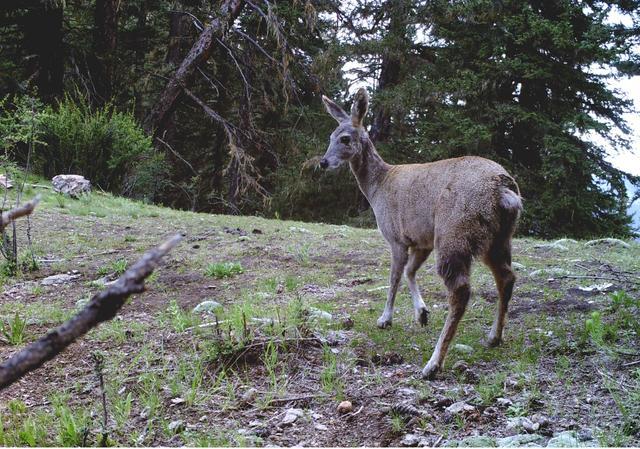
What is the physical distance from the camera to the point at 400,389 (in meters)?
3.55

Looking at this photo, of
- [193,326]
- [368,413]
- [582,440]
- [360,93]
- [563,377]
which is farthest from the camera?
[360,93]

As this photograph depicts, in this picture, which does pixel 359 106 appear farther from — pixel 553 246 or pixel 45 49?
pixel 45 49

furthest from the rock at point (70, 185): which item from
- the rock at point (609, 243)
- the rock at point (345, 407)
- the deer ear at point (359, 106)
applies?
the rock at point (609, 243)

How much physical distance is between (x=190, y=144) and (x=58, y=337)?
24853 mm

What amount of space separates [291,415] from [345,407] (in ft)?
1.05

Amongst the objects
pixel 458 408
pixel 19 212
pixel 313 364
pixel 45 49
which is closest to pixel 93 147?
pixel 45 49

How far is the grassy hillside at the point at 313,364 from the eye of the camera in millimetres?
3072

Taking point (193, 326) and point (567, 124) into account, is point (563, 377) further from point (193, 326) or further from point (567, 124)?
point (567, 124)

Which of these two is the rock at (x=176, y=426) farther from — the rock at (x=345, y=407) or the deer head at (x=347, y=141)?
the deer head at (x=347, y=141)

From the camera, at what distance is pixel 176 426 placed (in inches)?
125

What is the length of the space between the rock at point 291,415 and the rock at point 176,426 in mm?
567

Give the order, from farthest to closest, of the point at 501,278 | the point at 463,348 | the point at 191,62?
the point at 191,62 → the point at 501,278 → the point at 463,348

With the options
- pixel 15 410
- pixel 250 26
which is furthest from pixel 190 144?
pixel 15 410

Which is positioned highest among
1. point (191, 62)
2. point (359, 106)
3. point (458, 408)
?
point (191, 62)
